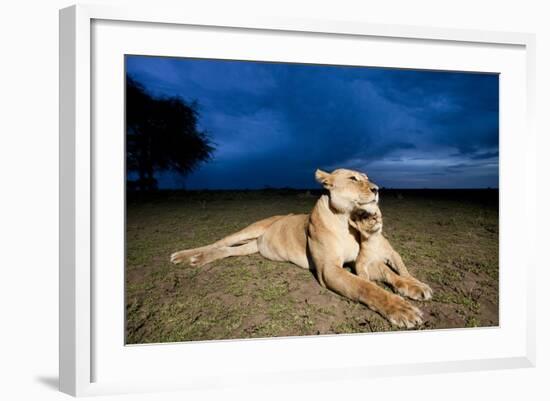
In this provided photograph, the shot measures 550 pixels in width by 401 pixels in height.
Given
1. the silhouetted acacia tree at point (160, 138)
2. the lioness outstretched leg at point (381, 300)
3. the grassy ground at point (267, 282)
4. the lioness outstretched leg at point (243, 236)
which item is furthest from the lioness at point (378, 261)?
the silhouetted acacia tree at point (160, 138)

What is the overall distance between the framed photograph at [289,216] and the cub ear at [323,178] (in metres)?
0.02

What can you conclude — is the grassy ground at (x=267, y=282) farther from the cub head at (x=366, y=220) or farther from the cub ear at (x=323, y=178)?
the cub ear at (x=323, y=178)

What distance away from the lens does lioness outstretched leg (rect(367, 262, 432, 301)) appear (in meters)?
3.46

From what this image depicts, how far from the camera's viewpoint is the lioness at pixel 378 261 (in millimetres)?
3517

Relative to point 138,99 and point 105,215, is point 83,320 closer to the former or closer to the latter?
point 105,215

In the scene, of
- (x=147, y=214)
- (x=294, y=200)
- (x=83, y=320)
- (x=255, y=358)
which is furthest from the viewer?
(x=294, y=200)

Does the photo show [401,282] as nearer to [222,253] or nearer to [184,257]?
[222,253]

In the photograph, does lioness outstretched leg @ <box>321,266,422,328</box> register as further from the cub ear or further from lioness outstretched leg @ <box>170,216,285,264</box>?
lioness outstretched leg @ <box>170,216,285,264</box>

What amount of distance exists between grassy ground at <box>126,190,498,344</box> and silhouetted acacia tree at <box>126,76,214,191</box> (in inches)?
11.6

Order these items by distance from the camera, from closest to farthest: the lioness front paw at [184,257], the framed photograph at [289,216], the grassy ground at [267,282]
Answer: the framed photograph at [289,216], the grassy ground at [267,282], the lioness front paw at [184,257]

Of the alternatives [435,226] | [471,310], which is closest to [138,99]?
[471,310]

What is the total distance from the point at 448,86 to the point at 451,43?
1.78ft

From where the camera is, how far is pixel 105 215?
9.30 feet

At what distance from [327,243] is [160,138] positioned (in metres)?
1.95
